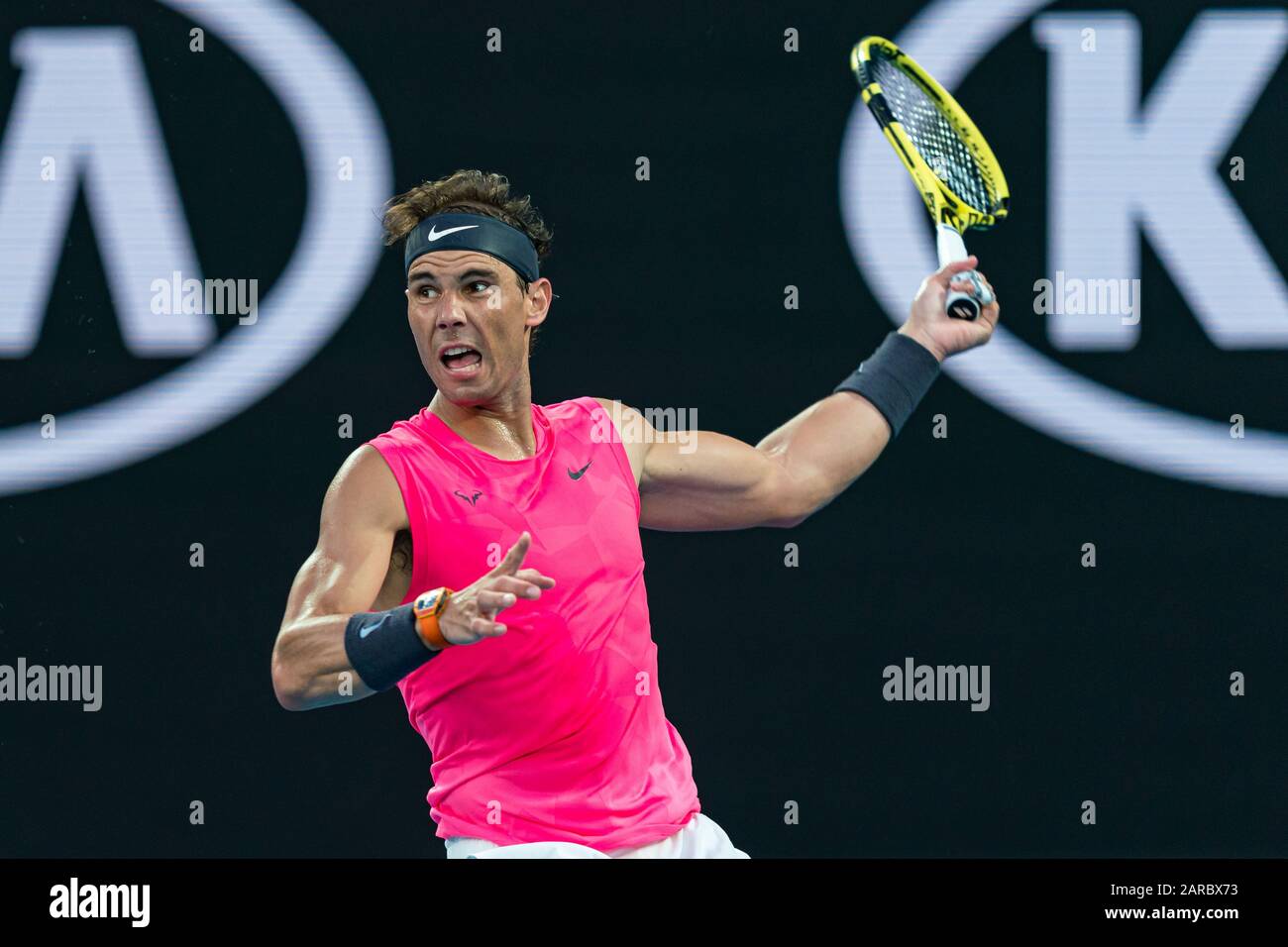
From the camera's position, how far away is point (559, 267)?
18.3 ft

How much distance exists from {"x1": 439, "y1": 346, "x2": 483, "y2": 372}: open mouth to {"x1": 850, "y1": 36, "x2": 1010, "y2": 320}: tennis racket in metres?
1.24

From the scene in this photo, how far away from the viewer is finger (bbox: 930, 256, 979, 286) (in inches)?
176

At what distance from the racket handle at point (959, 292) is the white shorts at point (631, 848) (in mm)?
1426

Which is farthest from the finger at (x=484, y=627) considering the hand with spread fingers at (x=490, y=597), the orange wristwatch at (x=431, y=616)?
the orange wristwatch at (x=431, y=616)

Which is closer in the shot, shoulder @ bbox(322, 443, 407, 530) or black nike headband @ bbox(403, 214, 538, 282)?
shoulder @ bbox(322, 443, 407, 530)

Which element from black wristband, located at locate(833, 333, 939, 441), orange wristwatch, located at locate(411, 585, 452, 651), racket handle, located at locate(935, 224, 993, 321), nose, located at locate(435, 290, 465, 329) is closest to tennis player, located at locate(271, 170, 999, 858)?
nose, located at locate(435, 290, 465, 329)

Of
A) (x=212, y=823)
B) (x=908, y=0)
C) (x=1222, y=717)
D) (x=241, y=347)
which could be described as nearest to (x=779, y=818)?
(x=1222, y=717)

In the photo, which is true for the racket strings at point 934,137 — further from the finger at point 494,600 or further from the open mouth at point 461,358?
the finger at point 494,600

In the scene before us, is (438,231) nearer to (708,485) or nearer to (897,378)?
(708,485)

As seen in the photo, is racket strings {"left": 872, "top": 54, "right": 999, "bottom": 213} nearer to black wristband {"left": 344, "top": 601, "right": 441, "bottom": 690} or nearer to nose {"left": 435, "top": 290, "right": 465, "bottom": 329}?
nose {"left": 435, "top": 290, "right": 465, "bottom": 329}

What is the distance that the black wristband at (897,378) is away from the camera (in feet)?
14.7

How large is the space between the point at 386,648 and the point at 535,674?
56 centimetres

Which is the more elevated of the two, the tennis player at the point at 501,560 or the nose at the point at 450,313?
the nose at the point at 450,313

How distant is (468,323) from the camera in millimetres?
4016
